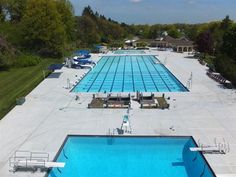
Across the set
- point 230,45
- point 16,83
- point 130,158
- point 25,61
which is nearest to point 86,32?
point 25,61

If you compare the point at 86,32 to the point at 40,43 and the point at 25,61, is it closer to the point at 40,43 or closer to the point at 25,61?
the point at 40,43

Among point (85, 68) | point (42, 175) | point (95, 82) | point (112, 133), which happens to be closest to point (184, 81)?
point (95, 82)

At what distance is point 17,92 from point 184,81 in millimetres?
11803

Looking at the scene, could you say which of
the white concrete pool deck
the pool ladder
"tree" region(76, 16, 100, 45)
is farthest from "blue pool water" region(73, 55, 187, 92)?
"tree" region(76, 16, 100, 45)

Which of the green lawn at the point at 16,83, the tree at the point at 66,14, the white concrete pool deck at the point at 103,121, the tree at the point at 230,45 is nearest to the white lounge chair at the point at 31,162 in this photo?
the white concrete pool deck at the point at 103,121

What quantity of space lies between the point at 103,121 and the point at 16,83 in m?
12.0

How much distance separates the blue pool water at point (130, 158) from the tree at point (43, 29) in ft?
86.6

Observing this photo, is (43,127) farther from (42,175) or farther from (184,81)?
(184,81)

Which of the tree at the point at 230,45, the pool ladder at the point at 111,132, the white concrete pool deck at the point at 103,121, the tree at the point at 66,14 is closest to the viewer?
the white concrete pool deck at the point at 103,121

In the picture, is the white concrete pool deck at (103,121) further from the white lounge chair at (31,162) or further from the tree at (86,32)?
the tree at (86,32)

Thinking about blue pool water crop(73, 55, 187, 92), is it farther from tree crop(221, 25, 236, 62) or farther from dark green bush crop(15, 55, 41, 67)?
dark green bush crop(15, 55, 41, 67)

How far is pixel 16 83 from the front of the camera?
84.4 feet

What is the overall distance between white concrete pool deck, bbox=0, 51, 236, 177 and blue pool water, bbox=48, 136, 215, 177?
1.46ft

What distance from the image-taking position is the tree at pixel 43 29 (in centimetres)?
3956
